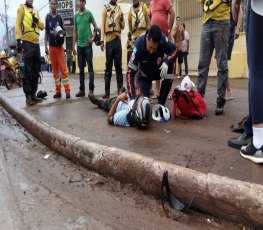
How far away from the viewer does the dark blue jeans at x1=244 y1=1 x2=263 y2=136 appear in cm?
277

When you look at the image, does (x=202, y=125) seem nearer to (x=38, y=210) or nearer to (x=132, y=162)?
(x=132, y=162)

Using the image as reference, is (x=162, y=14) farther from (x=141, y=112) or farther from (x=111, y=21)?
(x=141, y=112)

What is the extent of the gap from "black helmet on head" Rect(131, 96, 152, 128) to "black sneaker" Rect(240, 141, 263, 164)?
55.2 inches

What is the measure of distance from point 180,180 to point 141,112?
66.3 inches

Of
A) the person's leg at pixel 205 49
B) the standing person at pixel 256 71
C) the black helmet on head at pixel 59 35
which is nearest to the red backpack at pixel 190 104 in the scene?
the person's leg at pixel 205 49

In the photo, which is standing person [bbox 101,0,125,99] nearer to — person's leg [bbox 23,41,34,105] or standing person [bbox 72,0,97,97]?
standing person [bbox 72,0,97,97]

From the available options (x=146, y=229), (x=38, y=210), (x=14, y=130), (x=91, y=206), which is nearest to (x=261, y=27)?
(x=146, y=229)

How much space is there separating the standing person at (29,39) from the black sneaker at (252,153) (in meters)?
4.89

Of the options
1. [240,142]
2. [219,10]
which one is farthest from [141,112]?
[219,10]

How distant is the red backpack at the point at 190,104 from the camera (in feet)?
15.4

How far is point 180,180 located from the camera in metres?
2.70

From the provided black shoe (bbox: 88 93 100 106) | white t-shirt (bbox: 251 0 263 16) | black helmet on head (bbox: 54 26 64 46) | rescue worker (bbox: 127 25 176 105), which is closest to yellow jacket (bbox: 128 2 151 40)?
black helmet on head (bbox: 54 26 64 46)

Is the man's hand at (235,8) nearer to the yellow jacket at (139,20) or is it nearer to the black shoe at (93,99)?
the black shoe at (93,99)

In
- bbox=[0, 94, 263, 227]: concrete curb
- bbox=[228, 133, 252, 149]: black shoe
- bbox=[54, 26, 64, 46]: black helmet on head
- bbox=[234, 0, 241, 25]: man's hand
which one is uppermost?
bbox=[234, 0, 241, 25]: man's hand
